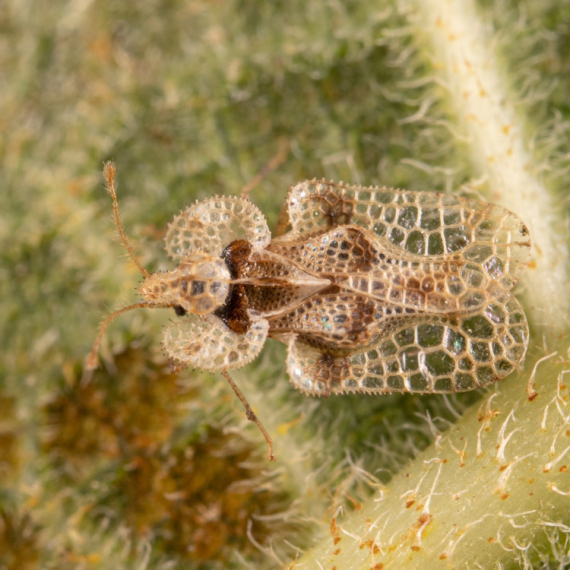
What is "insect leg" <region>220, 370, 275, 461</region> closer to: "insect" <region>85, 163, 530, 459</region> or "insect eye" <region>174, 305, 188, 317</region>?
"insect" <region>85, 163, 530, 459</region>

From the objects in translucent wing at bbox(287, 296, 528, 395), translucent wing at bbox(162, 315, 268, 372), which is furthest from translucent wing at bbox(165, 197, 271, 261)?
translucent wing at bbox(287, 296, 528, 395)

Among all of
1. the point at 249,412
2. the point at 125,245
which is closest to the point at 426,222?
the point at 249,412

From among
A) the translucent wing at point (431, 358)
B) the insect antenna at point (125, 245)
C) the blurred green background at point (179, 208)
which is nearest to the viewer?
the translucent wing at point (431, 358)

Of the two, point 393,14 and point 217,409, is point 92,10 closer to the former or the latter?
point 393,14

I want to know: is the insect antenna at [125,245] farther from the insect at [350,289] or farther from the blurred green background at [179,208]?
the blurred green background at [179,208]

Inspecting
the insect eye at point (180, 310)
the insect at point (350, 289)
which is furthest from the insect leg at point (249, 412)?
the insect eye at point (180, 310)

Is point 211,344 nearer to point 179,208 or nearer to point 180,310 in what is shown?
point 180,310
